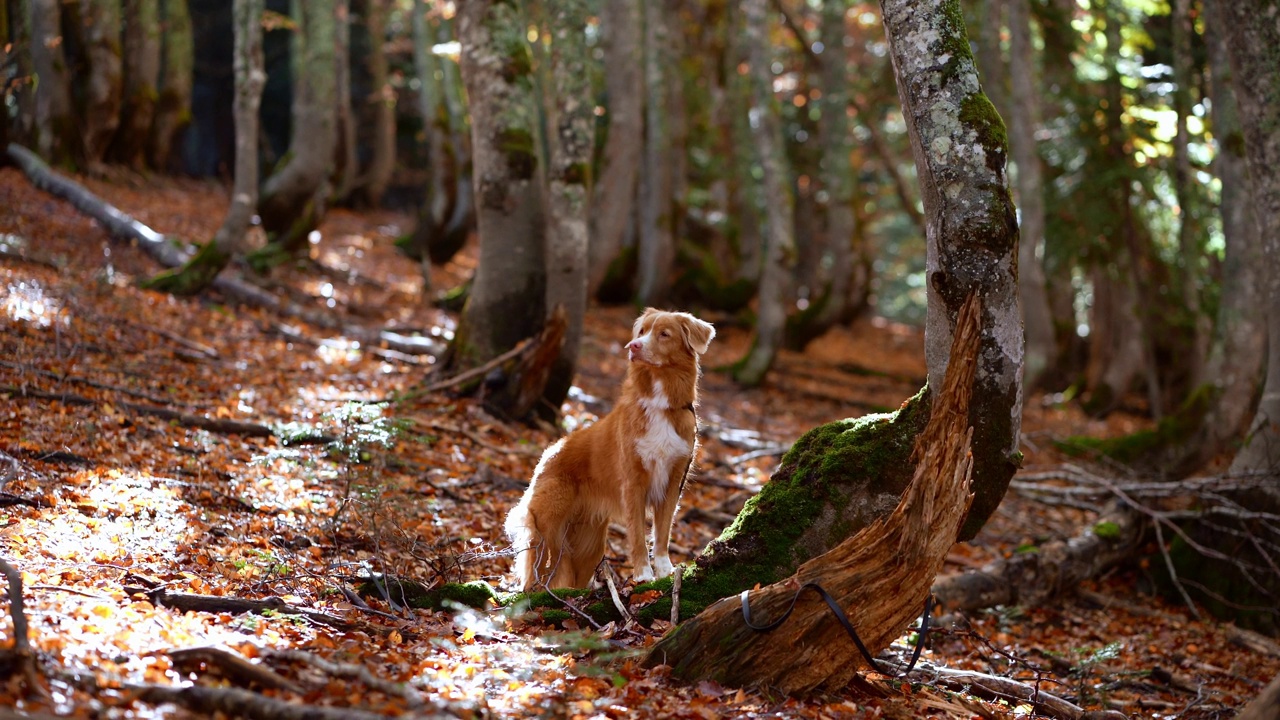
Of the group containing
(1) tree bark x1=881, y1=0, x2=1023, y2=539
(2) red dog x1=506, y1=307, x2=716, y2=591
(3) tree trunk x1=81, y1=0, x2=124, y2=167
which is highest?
(3) tree trunk x1=81, y1=0, x2=124, y2=167

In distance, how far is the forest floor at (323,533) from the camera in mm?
4371

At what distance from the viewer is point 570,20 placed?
1158 cm

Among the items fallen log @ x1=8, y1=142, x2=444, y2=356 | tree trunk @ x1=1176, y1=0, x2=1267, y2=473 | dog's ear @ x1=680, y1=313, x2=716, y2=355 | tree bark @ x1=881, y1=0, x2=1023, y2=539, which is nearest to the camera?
tree bark @ x1=881, y1=0, x2=1023, y2=539

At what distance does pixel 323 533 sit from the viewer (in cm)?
677

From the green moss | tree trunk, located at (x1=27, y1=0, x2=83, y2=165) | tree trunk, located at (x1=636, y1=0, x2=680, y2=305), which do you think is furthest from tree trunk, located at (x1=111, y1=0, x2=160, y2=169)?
the green moss

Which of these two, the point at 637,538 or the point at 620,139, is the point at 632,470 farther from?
the point at 620,139

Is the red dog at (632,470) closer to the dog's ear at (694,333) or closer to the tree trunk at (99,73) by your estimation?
the dog's ear at (694,333)

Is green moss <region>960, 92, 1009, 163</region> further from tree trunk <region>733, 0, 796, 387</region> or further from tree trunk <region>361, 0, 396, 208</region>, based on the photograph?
tree trunk <region>361, 0, 396, 208</region>

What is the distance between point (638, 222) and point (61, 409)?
15782 millimetres

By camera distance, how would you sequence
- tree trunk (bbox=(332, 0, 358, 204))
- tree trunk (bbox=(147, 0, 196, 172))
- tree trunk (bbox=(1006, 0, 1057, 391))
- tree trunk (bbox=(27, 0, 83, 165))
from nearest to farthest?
tree trunk (bbox=(1006, 0, 1057, 391))
tree trunk (bbox=(27, 0, 83, 165))
tree trunk (bbox=(332, 0, 358, 204))
tree trunk (bbox=(147, 0, 196, 172))

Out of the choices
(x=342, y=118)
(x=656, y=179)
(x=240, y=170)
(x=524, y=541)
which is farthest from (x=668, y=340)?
(x=342, y=118)

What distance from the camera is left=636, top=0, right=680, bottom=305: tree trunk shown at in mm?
19859

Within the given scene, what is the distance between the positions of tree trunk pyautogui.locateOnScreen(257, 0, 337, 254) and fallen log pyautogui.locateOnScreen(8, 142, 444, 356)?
1.91m

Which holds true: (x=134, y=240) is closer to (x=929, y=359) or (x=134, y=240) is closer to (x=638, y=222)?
(x=638, y=222)
